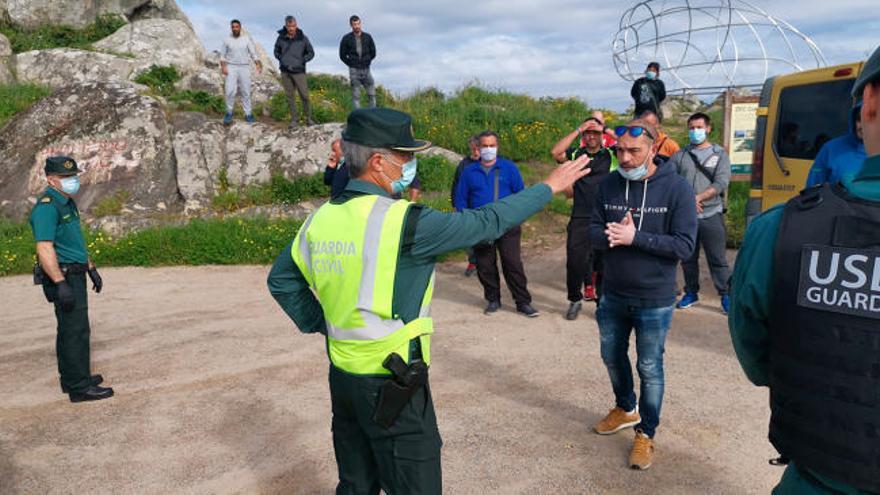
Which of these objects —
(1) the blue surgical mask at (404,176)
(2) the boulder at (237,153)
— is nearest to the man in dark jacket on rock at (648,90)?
(2) the boulder at (237,153)

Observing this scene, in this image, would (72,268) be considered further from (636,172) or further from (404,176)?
(636,172)

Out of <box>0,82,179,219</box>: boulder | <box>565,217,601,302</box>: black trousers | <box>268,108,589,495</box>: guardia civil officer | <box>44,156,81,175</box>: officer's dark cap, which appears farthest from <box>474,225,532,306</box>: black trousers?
<box>0,82,179,219</box>: boulder

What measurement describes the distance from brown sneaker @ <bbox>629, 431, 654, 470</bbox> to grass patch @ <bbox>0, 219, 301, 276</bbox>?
23.8ft

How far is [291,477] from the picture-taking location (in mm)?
3896

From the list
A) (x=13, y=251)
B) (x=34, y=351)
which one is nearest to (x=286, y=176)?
(x=13, y=251)

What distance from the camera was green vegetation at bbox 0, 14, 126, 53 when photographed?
Result: 18828 millimetres

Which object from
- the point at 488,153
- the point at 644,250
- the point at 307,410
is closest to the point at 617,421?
the point at 644,250

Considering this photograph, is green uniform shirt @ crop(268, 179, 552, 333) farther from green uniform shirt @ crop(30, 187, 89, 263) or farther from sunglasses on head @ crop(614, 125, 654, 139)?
green uniform shirt @ crop(30, 187, 89, 263)

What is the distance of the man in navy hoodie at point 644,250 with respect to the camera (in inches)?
149

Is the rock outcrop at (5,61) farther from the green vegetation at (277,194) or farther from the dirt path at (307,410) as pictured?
the dirt path at (307,410)

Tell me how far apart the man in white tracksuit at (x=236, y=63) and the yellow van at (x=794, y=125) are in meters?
9.89

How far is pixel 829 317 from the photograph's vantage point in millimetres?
1579

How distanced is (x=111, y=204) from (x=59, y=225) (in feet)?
26.1

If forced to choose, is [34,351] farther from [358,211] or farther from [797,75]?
[797,75]
